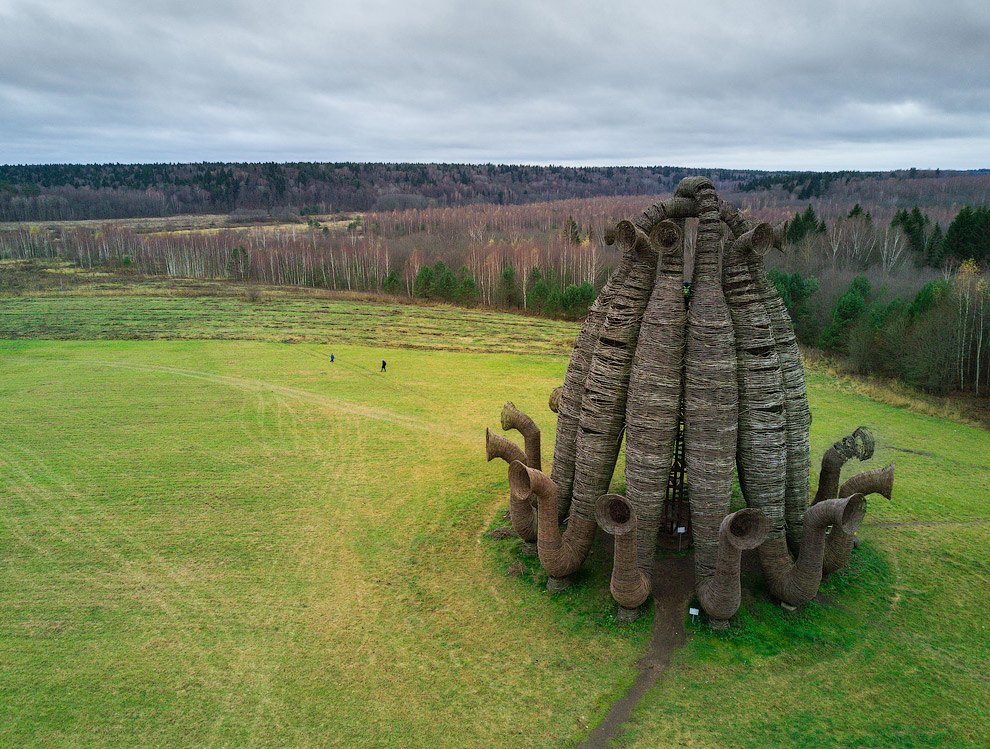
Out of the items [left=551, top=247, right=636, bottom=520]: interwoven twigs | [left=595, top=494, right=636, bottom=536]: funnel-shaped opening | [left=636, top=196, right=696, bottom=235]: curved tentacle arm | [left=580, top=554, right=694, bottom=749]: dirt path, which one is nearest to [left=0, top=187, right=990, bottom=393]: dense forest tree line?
[left=636, top=196, right=696, bottom=235]: curved tentacle arm

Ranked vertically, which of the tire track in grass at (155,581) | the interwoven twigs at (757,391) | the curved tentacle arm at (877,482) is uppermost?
the interwoven twigs at (757,391)

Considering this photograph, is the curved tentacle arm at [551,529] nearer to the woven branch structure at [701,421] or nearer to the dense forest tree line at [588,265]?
the woven branch structure at [701,421]

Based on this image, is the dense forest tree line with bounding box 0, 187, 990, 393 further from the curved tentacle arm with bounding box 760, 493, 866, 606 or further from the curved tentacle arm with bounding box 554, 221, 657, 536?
the curved tentacle arm with bounding box 760, 493, 866, 606

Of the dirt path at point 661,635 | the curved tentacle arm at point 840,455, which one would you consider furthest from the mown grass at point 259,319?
the dirt path at point 661,635

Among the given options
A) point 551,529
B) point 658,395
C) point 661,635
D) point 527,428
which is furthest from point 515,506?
point 658,395

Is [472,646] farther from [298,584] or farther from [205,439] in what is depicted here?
[205,439]

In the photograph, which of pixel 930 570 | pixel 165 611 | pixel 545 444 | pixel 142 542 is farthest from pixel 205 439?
pixel 930 570

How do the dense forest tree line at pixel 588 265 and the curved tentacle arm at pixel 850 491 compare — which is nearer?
the curved tentacle arm at pixel 850 491
